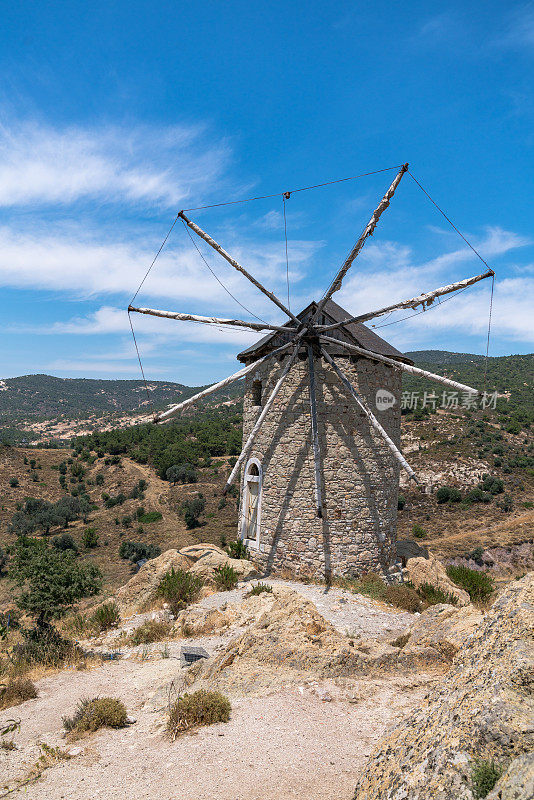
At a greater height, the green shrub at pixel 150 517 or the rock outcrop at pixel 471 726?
the rock outcrop at pixel 471 726

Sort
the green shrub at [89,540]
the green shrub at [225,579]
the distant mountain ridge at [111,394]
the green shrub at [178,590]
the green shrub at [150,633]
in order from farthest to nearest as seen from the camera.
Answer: the distant mountain ridge at [111,394] → the green shrub at [89,540] → the green shrub at [225,579] → the green shrub at [178,590] → the green shrub at [150,633]

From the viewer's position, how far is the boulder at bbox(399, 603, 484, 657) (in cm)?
643

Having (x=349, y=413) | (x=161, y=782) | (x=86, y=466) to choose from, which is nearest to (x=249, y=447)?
(x=349, y=413)

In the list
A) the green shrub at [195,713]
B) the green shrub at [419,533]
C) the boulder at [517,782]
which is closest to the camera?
the boulder at [517,782]

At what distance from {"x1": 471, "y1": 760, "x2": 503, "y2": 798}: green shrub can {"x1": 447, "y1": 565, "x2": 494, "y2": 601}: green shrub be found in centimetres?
966

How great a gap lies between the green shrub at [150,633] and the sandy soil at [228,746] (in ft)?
6.06

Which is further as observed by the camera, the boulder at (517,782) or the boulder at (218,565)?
the boulder at (218,565)

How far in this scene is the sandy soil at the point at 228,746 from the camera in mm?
4035

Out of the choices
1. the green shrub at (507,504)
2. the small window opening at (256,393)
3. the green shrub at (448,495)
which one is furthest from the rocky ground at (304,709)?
the green shrub at (448,495)

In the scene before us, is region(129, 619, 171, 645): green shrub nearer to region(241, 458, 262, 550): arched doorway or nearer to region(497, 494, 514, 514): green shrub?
region(241, 458, 262, 550): arched doorway

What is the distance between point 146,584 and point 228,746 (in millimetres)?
7444

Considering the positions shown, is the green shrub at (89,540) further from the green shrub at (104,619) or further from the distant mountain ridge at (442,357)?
the distant mountain ridge at (442,357)

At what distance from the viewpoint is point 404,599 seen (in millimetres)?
9594

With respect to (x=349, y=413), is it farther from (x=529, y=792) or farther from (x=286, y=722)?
(x=529, y=792)
